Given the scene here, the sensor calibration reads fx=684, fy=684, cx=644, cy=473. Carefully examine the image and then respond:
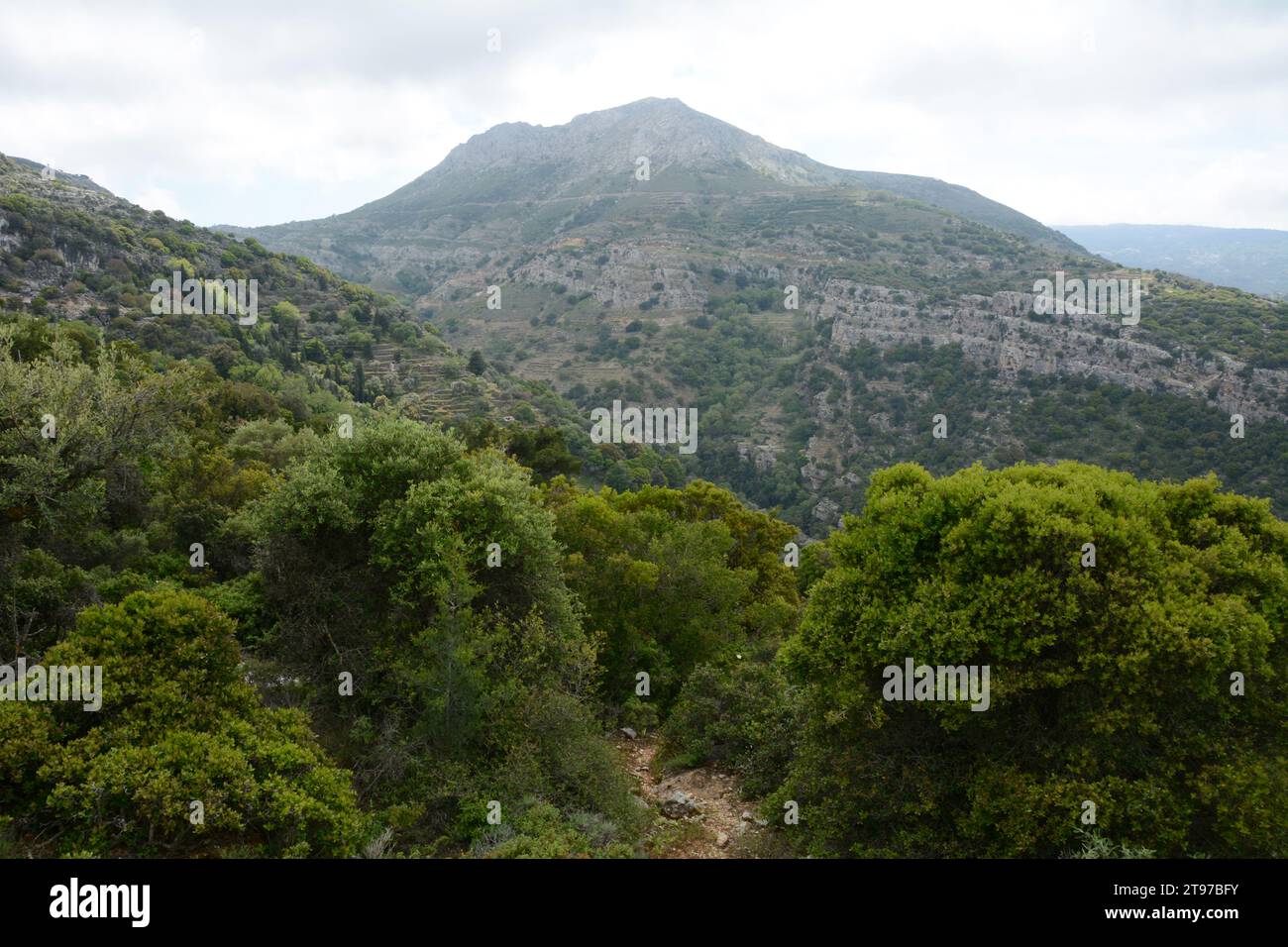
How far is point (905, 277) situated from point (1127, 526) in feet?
376

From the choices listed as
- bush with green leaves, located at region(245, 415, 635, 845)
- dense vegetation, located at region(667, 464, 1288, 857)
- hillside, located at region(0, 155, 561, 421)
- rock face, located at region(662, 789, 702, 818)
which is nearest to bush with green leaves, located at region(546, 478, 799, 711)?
bush with green leaves, located at region(245, 415, 635, 845)

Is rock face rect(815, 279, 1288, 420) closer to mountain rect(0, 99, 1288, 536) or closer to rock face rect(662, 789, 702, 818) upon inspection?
mountain rect(0, 99, 1288, 536)

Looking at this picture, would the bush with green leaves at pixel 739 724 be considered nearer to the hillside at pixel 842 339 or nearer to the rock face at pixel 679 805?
the rock face at pixel 679 805

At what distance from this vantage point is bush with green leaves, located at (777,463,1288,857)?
912 cm

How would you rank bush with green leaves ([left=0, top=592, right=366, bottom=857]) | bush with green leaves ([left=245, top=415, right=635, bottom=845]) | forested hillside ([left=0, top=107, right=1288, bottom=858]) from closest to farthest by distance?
bush with green leaves ([left=0, top=592, right=366, bottom=857]) < forested hillside ([left=0, top=107, right=1288, bottom=858]) < bush with green leaves ([left=245, top=415, right=635, bottom=845])

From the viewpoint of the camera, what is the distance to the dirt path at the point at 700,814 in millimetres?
11656

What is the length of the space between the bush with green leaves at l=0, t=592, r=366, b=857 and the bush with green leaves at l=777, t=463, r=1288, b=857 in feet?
24.9

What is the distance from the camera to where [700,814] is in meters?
13.0

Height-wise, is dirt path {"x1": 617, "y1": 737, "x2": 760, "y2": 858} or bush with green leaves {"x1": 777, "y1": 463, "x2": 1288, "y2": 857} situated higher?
bush with green leaves {"x1": 777, "y1": 463, "x2": 1288, "y2": 857}

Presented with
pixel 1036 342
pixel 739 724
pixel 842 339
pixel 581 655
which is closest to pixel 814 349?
pixel 842 339

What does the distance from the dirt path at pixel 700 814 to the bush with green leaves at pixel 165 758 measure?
5.44 meters
